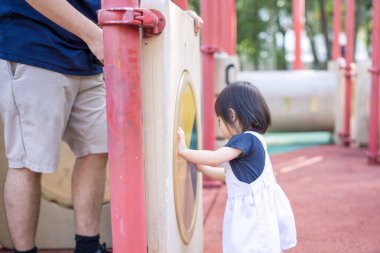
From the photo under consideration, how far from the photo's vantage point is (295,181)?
14.1 ft

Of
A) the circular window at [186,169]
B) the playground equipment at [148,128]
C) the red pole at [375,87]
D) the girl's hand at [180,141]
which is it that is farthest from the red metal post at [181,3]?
the red pole at [375,87]

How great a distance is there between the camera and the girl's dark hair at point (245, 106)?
1.72 metres

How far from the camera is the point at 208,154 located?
5.52 ft

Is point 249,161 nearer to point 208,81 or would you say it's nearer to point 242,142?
point 242,142

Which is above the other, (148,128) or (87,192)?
(148,128)

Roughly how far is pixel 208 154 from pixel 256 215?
25 centimetres

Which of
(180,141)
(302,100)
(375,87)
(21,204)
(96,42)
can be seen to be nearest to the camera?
(96,42)

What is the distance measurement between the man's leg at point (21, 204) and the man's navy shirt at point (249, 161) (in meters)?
0.68

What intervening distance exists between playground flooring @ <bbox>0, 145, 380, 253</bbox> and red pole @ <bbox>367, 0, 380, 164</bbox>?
15 centimetres

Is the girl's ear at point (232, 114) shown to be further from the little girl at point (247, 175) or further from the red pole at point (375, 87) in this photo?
the red pole at point (375, 87)

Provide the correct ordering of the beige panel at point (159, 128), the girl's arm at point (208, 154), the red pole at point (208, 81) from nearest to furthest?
the beige panel at point (159, 128), the girl's arm at point (208, 154), the red pole at point (208, 81)

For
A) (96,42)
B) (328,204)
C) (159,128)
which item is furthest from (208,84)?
(159,128)

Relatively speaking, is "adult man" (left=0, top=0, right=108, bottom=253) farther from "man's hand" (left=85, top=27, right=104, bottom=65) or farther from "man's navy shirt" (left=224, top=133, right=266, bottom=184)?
"man's navy shirt" (left=224, top=133, right=266, bottom=184)

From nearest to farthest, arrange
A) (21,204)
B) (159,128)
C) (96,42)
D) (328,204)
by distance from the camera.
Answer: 1. (159,128)
2. (96,42)
3. (21,204)
4. (328,204)
